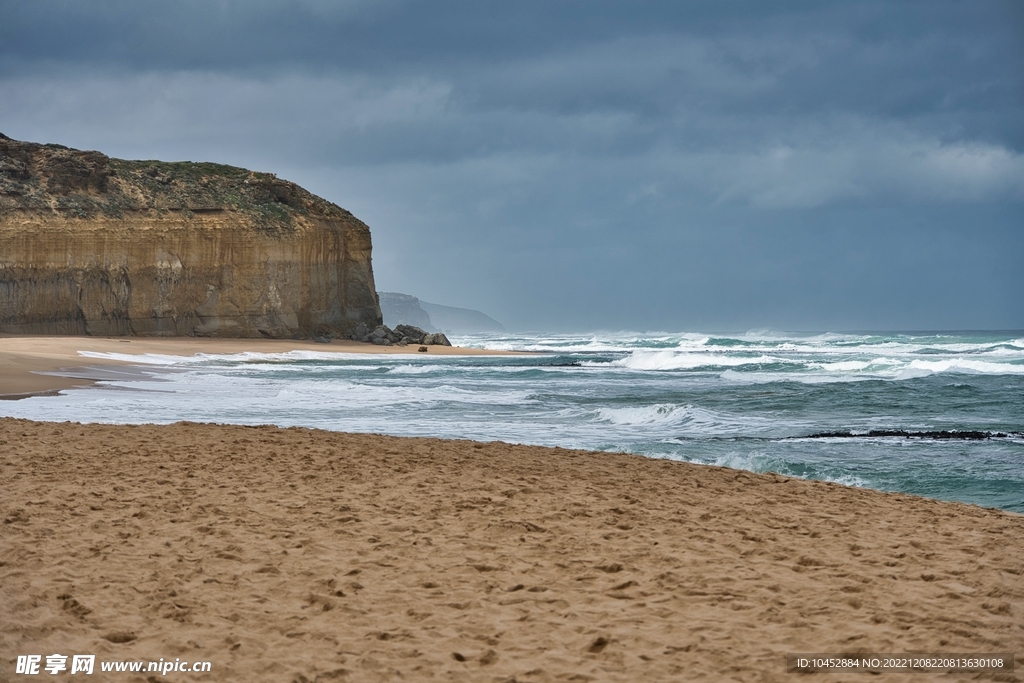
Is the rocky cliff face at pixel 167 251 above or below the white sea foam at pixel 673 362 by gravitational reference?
above

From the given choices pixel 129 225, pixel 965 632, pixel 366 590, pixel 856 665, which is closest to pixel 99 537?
pixel 366 590

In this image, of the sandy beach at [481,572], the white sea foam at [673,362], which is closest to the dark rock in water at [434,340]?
the white sea foam at [673,362]

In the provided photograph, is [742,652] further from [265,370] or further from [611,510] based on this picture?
[265,370]

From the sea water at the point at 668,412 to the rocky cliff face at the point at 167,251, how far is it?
576 inches

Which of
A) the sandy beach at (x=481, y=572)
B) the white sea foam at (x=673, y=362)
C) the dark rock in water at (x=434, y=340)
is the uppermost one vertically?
the dark rock in water at (x=434, y=340)

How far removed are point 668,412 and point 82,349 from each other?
78.9 feet

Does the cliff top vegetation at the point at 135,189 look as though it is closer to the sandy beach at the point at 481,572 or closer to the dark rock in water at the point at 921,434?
the dark rock in water at the point at 921,434

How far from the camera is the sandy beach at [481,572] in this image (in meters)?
4.18

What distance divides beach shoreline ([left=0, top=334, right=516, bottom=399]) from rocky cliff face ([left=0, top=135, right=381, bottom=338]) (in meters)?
1.56

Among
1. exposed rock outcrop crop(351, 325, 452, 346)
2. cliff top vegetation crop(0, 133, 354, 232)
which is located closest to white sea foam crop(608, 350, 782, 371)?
exposed rock outcrop crop(351, 325, 452, 346)

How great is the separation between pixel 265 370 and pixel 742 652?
25.7 meters

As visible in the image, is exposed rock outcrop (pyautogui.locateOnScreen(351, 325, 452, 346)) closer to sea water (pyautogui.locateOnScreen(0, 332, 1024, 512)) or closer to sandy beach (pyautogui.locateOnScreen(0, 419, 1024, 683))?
sea water (pyautogui.locateOnScreen(0, 332, 1024, 512))

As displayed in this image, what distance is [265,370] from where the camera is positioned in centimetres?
2825

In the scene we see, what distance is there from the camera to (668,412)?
1634 cm
